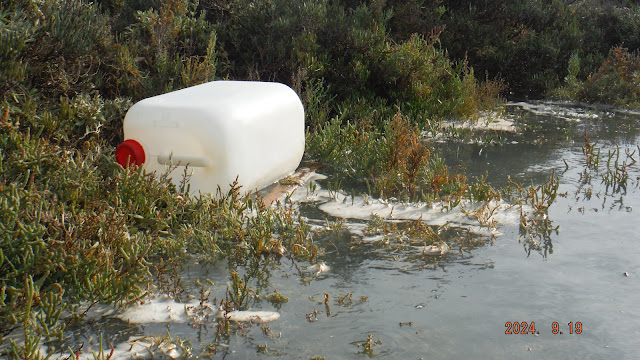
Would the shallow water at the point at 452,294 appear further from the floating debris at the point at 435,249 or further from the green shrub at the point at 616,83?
the green shrub at the point at 616,83

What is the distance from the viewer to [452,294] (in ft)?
13.1

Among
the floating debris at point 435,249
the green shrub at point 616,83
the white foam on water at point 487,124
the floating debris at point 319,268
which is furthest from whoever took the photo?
the green shrub at point 616,83

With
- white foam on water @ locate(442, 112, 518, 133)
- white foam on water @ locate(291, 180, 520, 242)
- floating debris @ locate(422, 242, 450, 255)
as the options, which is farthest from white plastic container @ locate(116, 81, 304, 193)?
white foam on water @ locate(442, 112, 518, 133)

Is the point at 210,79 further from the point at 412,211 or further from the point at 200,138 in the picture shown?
the point at 412,211

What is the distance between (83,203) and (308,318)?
6.46 feet

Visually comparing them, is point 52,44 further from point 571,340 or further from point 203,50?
point 571,340

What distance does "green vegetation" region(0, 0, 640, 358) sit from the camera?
12.3ft

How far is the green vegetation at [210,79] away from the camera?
3.76m

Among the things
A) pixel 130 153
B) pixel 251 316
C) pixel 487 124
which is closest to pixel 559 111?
pixel 487 124

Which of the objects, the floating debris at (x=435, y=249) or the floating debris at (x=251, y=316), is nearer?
the floating debris at (x=251, y=316)
